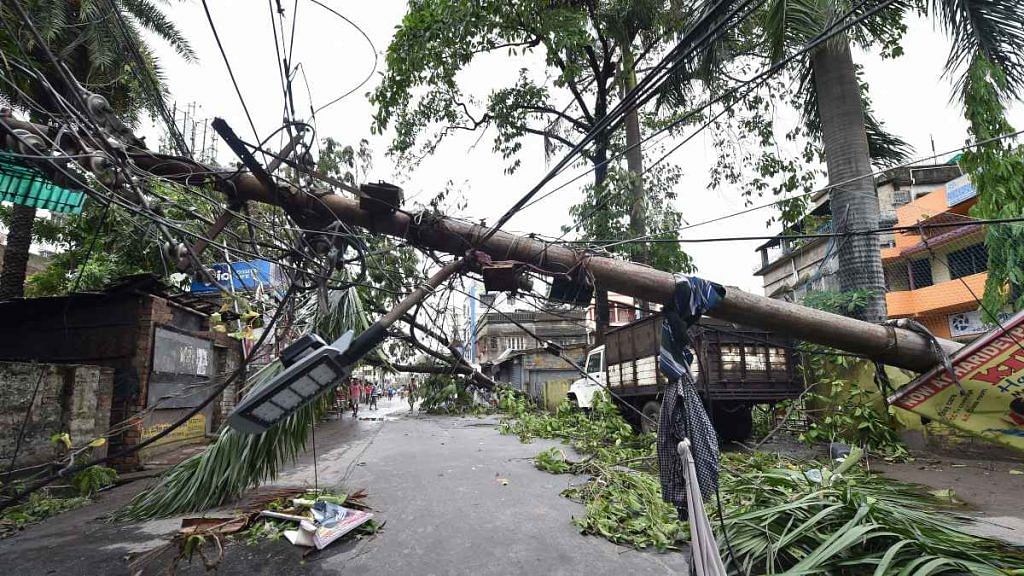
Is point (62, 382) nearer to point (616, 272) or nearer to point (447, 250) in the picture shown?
point (447, 250)

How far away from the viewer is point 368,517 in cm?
497

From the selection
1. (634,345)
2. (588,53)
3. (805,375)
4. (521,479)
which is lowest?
(521,479)

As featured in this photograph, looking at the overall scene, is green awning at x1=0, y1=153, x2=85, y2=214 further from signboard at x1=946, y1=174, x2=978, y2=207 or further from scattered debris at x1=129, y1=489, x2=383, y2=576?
signboard at x1=946, y1=174, x2=978, y2=207

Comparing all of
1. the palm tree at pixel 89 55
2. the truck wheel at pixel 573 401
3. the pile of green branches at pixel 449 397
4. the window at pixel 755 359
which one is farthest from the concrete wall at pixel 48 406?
the pile of green branches at pixel 449 397

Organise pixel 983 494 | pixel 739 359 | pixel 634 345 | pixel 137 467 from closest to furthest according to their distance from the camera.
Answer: pixel 983 494
pixel 137 467
pixel 739 359
pixel 634 345

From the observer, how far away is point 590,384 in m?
13.7

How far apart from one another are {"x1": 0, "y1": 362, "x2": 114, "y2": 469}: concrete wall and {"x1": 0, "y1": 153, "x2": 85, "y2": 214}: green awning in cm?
226

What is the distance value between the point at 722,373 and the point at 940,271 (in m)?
17.2

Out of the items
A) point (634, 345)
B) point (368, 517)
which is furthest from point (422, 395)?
point (368, 517)

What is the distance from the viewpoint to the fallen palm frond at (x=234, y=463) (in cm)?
544

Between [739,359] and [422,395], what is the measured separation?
16.8m

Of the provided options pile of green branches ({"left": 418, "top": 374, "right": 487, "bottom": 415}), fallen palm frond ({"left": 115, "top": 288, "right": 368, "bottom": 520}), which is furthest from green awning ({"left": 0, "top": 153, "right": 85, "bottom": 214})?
pile of green branches ({"left": 418, "top": 374, "right": 487, "bottom": 415})

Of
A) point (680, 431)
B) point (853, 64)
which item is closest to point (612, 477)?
point (680, 431)

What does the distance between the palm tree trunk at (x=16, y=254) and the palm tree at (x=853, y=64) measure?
50.0 ft
